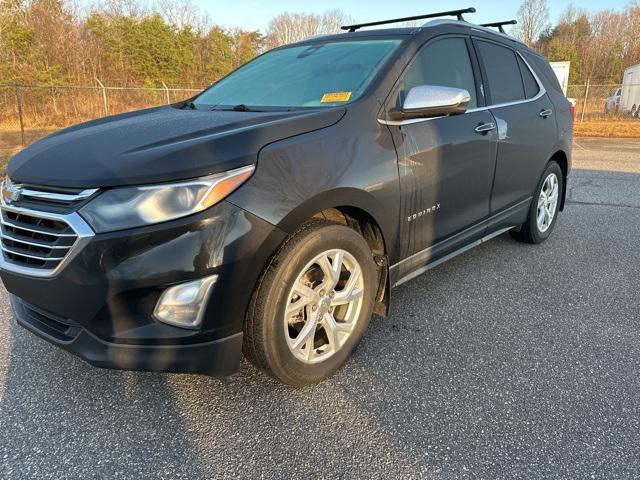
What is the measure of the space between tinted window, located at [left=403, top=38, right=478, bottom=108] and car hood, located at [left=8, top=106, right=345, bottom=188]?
2.38ft

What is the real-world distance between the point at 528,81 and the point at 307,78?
223 centimetres

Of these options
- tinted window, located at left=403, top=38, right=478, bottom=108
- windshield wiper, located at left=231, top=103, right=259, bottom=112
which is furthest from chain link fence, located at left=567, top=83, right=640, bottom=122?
windshield wiper, located at left=231, top=103, right=259, bottom=112

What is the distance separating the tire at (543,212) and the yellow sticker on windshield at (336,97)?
8.10 feet

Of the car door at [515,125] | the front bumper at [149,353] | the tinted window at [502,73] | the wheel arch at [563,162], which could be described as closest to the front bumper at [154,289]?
the front bumper at [149,353]

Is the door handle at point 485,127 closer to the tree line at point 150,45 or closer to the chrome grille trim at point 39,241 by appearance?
the chrome grille trim at point 39,241

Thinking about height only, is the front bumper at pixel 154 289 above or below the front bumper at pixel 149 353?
above

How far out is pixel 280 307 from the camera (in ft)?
6.75

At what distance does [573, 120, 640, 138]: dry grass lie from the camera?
696 inches

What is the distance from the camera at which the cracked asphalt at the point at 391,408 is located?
187cm

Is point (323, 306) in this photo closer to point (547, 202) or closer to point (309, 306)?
point (309, 306)

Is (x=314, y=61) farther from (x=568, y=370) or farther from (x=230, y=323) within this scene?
(x=568, y=370)

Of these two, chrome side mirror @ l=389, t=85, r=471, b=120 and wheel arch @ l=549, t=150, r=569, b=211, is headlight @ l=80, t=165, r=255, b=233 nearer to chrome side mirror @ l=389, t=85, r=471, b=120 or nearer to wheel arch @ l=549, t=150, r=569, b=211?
chrome side mirror @ l=389, t=85, r=471, b=120

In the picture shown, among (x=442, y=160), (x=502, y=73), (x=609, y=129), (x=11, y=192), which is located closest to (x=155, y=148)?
(x=11, y=192)

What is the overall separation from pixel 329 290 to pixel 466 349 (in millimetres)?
969
